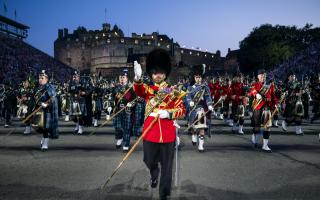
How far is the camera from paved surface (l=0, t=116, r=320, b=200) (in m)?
6.21

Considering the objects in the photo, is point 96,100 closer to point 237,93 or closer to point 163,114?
point 237,93

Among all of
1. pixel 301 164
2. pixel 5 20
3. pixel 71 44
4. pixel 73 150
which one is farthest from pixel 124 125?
pixel 71 44

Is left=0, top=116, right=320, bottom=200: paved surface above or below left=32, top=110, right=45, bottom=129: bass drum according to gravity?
below

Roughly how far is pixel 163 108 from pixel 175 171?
2.59 m

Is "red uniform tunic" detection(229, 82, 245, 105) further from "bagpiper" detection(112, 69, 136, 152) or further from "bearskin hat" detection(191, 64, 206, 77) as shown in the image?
"bagpiper" detection(112, 69, 136, 152)

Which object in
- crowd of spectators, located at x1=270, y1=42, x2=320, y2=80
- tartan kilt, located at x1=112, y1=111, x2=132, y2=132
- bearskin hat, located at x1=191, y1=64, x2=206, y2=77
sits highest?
crowd of spectators, located at x1=270, y1=42, x2=320, y2=80

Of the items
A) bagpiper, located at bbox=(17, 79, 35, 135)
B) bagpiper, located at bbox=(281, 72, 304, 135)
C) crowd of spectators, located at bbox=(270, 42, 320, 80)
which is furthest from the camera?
crowd of spectators, located at bbox=(270, 42, 320, 80)

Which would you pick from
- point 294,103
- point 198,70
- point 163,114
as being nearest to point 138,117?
point 198,70

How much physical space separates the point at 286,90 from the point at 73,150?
1029cm

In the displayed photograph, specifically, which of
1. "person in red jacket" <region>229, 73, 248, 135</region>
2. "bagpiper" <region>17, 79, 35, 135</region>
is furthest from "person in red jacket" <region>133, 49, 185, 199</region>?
"person in red jacket" <region>229, 73, 248, 135</region>

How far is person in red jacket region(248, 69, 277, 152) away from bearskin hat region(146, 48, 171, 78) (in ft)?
18.0

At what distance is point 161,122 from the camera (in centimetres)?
566

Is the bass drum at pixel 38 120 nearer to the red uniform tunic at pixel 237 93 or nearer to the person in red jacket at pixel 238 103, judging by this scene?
the person in red jacket at pixel 238 103

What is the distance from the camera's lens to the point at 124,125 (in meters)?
11.0
